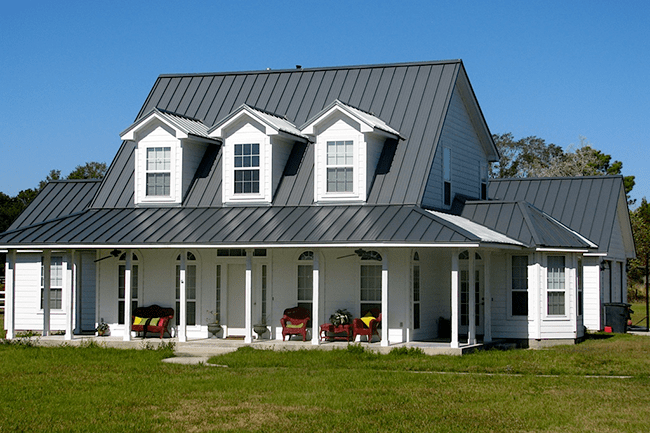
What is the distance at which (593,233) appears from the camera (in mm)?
30406

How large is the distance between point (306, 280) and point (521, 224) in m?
6.26

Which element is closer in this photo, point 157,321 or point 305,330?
point 305,330

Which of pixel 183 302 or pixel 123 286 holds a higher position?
pixel 123 286

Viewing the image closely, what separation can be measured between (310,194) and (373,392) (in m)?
10.3

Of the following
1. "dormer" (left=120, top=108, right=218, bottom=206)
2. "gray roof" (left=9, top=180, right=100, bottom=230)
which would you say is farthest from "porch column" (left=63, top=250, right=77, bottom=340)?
"gray roof" (left=9, top=180, right=100, bottom=230)

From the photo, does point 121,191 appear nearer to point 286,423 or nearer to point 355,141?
point 355,141

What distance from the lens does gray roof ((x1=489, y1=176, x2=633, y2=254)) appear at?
100 feet

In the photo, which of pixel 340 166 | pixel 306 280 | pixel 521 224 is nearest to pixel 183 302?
pixel 306 280

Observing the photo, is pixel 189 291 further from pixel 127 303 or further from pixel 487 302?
pixel 487 302

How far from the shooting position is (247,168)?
25453mm

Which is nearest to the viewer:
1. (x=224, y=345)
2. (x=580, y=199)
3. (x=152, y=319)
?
(x=224, y=345)

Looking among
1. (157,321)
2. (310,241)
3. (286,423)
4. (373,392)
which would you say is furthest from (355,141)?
(286,423)

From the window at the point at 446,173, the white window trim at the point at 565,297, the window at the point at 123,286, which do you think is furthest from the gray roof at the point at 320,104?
the white window trim at the point at 565,297

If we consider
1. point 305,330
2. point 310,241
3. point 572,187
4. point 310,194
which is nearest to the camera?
point 310,241
